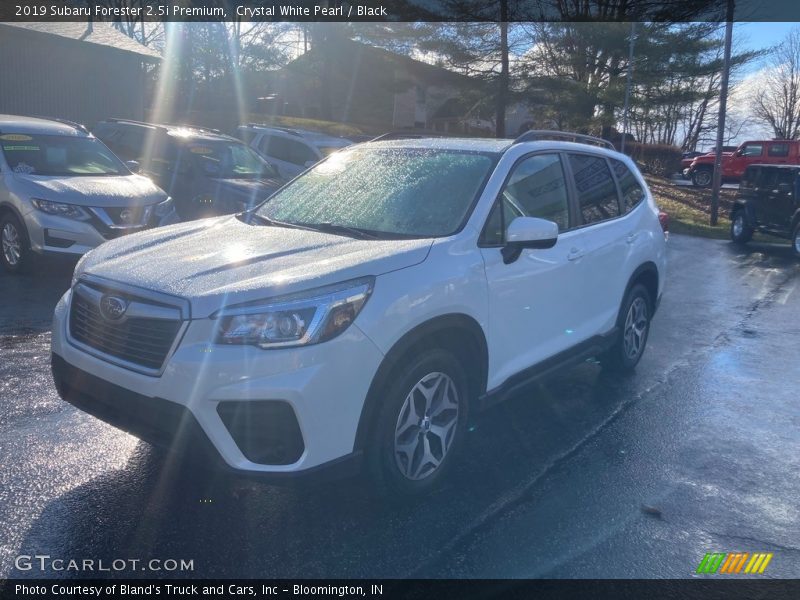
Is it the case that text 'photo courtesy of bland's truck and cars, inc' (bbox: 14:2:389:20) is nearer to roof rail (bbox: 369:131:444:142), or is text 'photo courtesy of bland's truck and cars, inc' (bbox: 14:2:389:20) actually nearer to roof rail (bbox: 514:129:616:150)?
roof rail (bbox: 369:131:444:142)

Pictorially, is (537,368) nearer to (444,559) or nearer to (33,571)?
(444,559)

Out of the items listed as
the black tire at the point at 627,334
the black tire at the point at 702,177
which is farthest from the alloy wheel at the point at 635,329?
the black tire at the point at 702,177

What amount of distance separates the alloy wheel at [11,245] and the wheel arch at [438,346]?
21.8 feet

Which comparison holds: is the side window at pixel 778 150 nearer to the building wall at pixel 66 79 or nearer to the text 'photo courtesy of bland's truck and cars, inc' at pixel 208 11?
the text 'photo courtesy of bland's truck and cars, inc' at pixel 208 11

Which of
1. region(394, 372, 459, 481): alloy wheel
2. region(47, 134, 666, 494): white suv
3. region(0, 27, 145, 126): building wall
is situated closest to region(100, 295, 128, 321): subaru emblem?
region(47, 134, 666, 494): white suv

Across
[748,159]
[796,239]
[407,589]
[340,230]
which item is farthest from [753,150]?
[407,589]

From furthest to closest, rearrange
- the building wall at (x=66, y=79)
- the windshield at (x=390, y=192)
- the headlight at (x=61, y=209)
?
the building wall at (x=66, y=79) < the headlight at (x=61, y=209) < the windshield at (x=390, y=192)

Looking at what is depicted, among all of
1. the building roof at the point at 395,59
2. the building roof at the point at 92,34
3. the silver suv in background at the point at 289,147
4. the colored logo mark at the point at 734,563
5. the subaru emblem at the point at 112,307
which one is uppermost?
the building roof at the point at 395,59

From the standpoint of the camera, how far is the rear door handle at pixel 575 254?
5.26 m

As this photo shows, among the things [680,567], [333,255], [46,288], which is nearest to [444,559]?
[680,567]

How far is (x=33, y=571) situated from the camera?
3.36 m

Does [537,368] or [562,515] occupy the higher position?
[537,368]

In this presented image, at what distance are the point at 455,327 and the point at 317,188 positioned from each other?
1691 millimetres

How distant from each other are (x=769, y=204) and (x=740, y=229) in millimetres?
1148
